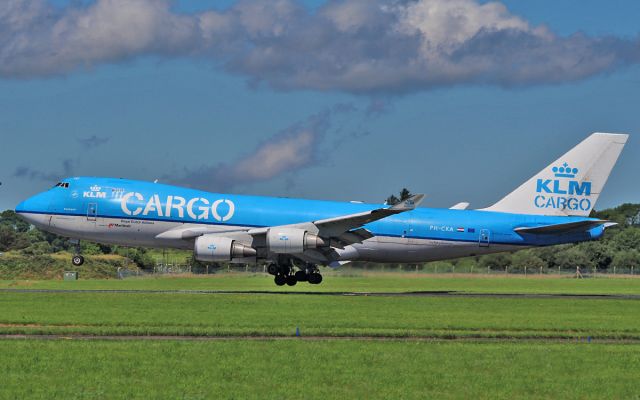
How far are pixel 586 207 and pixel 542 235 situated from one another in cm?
365

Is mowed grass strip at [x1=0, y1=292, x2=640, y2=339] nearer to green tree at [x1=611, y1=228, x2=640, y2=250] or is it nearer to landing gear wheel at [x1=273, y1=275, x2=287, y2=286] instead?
landing gear wheel at [x1=273, y1=275, x2=287, y2=286]

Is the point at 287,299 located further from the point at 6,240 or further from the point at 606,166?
the point at 6,240

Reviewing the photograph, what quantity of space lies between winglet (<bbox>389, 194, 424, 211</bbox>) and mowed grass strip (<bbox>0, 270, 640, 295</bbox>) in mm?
9400

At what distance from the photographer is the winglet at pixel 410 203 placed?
42384 mm

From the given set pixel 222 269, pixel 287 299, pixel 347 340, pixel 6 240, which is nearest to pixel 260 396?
pixel 347 340

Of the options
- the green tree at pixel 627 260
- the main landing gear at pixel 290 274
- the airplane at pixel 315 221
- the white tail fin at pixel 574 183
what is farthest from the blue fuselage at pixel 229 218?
the green tree at pixel 627 260

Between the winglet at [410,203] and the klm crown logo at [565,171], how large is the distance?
11776 millimetres

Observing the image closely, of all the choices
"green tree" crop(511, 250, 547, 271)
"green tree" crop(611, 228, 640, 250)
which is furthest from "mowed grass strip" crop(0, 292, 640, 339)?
"green tree" crop(611, 228, 640, 250)

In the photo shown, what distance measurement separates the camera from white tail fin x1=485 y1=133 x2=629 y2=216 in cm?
5103

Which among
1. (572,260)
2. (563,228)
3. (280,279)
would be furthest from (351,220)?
(572,260)

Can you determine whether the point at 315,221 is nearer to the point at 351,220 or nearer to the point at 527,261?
the point at 351,220

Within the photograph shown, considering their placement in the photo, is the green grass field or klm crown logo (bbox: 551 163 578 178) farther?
klm crown logo (bbox: 551 163 578 178)

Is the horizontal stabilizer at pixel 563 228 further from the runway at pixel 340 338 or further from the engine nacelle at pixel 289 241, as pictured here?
the runway at pixel 340 338

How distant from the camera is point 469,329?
92.8 feet
